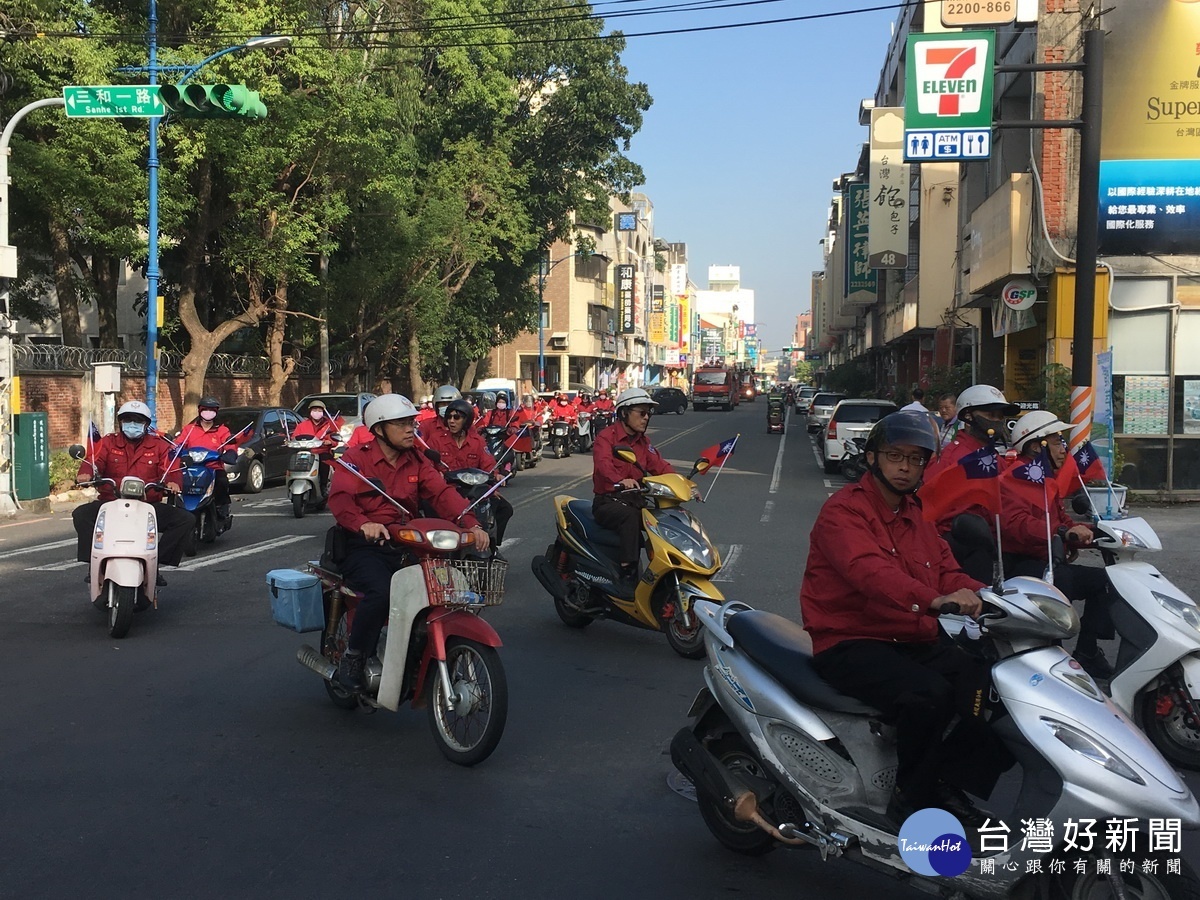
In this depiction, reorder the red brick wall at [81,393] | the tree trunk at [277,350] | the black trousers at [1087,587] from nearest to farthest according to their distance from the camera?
1. the black trousers at [1087,587]
2. the red brick wall at [81,393]
3. the tree trunk at [277,350]

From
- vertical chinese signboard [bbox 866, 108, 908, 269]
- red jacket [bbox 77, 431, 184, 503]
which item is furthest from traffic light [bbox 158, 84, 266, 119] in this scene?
vertical chinese signboard [bbox 866, 108, 908, 269]

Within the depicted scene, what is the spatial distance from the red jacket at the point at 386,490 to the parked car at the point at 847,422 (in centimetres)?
1775

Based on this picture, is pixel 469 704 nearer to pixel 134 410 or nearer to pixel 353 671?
pixel 353 671

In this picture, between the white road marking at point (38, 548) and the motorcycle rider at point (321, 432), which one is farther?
the motorcycle rider at point (321, 432)

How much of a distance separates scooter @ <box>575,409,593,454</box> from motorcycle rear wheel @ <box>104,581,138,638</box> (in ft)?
73.0

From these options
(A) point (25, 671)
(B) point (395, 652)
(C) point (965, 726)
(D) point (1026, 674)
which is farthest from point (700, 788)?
(A) point (25, 671)

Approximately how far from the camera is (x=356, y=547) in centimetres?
611

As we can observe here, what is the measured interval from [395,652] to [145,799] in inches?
49.7

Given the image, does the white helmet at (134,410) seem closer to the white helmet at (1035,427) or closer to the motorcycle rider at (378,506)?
the motorcycle rider at (378,506)

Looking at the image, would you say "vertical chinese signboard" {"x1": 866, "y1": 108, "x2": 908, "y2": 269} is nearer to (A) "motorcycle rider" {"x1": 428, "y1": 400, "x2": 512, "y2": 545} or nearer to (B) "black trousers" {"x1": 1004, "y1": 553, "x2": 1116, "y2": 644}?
(A) "motorcycle rider" {"x1": 428, "y1": 400, "x2": 512, "y2": 545}

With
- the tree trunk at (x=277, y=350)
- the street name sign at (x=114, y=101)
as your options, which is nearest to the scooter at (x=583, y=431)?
the tree trunk at (x=277, y=350)

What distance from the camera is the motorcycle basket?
5473 mm

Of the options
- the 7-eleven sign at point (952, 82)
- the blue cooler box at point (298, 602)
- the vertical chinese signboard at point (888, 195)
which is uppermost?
the vertical chinese signboard at point (888, 195)

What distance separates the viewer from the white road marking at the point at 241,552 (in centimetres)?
1152
